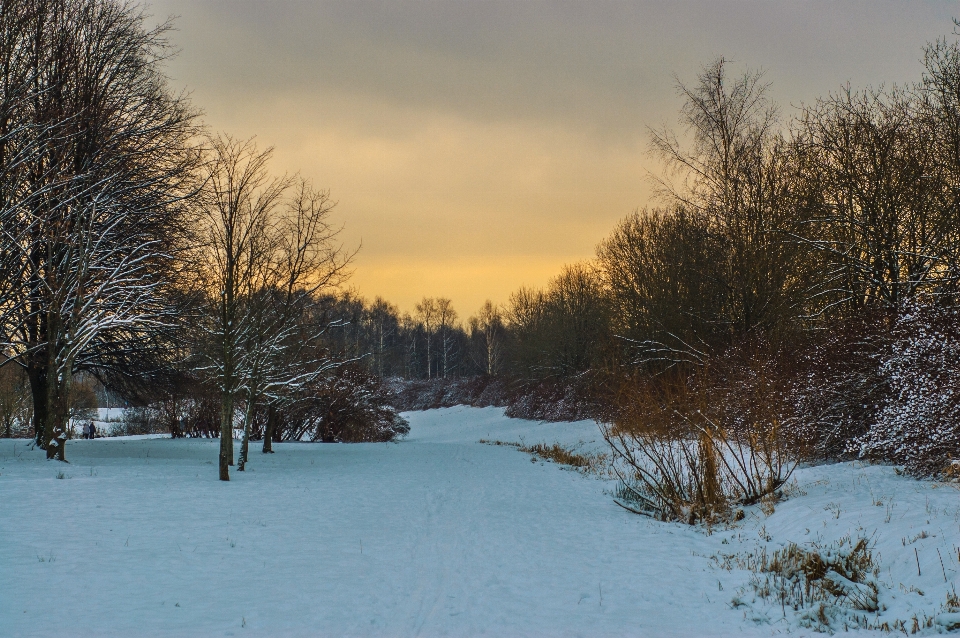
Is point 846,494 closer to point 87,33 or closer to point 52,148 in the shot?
point 52,148

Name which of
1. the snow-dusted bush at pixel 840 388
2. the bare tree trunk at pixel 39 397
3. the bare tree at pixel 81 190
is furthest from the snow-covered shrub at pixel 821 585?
the bare tree trunk at pixel 39 397

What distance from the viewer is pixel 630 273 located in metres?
33.6

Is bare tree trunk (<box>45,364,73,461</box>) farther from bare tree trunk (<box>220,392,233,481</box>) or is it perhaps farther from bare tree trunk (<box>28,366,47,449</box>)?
bare tree trunk (<box>220,392,233,481</box>)

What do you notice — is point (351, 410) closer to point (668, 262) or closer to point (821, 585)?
point (668, 262)

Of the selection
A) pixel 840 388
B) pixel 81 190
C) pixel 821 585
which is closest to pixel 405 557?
pixel 821 585

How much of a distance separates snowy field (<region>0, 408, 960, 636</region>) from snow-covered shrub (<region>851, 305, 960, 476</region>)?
0.57 meters

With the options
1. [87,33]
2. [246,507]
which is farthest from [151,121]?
[246,507]

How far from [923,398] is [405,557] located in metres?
8.41

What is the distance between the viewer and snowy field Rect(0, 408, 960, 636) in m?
6.01

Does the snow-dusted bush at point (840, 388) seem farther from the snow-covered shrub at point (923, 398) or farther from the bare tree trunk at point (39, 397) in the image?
the bare tree trunk at point (39, 397)

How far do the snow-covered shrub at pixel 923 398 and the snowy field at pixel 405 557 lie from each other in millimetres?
574

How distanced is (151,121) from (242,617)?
60.1ft

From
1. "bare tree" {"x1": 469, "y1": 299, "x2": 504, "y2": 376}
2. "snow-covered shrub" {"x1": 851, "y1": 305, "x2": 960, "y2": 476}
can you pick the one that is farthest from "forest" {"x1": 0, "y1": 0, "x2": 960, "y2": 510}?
"bare tree" {"x1": 469, "y1": 299, "x2": 504, "y2": 376}

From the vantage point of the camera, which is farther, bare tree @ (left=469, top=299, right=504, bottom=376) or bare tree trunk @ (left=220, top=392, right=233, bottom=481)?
bare tree @ (left=469, top=299, right=504, bottom=376)
